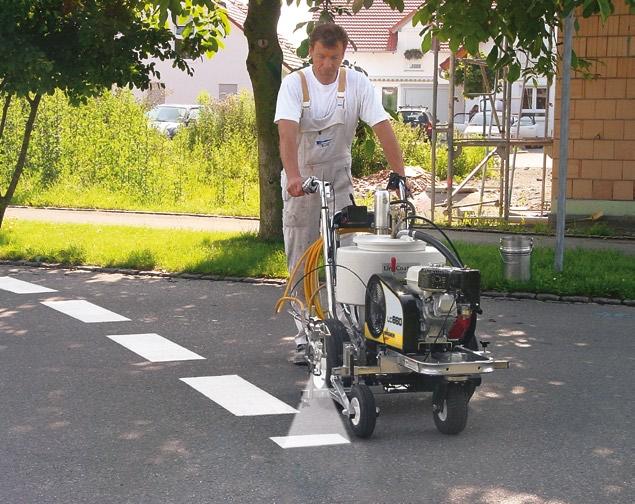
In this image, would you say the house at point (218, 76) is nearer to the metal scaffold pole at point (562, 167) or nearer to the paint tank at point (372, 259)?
the metal scaffold pole at point (562, 167)

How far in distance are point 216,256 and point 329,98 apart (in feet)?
19.4

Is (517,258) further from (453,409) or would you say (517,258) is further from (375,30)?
(375,30)

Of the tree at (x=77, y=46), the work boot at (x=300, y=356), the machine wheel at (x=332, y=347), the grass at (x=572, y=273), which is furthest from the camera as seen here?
the tree at (x=77, y=46)

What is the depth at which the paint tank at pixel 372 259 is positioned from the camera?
6395mm

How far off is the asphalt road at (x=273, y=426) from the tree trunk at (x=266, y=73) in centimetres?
442

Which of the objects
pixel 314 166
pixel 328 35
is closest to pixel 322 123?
pixel 314 166

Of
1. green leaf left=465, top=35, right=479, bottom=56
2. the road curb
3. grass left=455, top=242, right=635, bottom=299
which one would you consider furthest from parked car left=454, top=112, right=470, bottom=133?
green leaf left=465, top=35, right=479, bottom=56

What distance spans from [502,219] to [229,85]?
41159mm

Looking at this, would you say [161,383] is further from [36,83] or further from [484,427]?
[36,83]

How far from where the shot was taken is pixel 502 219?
17.5 metres

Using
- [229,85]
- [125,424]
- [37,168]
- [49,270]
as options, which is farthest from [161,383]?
[229,85]

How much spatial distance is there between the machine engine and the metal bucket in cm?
518

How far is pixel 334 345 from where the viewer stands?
6.61 metres

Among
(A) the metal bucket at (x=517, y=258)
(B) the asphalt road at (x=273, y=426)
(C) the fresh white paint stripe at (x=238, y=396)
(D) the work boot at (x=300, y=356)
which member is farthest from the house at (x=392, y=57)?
(C) the fresh white paint stripe at (x=238, y=396)
